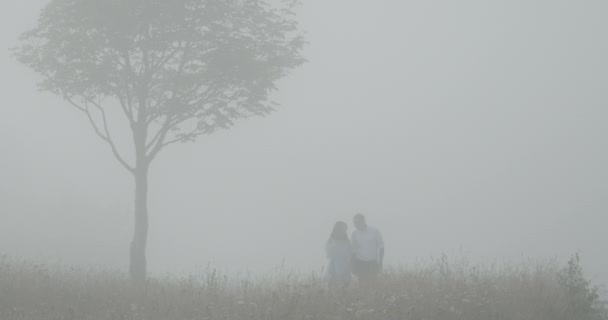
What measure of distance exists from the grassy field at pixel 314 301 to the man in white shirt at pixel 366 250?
3.02 metres

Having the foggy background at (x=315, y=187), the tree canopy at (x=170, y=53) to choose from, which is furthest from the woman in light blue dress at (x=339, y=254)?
the tree canopy at (x=170, y=53)

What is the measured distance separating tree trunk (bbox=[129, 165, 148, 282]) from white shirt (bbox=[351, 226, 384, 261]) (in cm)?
617

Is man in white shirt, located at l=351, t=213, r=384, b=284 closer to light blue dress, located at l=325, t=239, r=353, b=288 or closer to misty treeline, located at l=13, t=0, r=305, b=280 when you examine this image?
light blue dress, located at l=325, t=239, r=353, b=288

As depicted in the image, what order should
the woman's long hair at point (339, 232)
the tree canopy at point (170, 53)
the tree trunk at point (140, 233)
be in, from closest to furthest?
1. the woman's long hair at point (339, 232)
2. the tree canopy at point (170, 53)
3. the tree trunk at point (140, 233)

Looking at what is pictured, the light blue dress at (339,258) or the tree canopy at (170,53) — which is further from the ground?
the tree canopy at (170,53)

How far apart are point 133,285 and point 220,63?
7529 mm

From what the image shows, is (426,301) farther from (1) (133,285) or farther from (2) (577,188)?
(2) (577,188)

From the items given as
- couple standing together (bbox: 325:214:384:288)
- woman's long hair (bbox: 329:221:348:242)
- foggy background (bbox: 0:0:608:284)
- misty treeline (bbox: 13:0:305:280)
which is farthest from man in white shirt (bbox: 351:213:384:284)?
misty treeline (bbox: 13:0:305:280)

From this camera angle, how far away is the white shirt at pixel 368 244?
46.0 feet

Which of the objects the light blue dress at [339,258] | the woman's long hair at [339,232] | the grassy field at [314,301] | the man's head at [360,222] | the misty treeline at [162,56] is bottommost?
the grassy field at [314,301]

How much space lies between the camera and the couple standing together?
14.0 meters

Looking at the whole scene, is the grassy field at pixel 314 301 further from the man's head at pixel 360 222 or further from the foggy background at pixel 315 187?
the foggy background at pixel 315 187

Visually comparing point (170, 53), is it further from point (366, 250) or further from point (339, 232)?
point (366, 250)

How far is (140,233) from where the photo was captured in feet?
55.6
